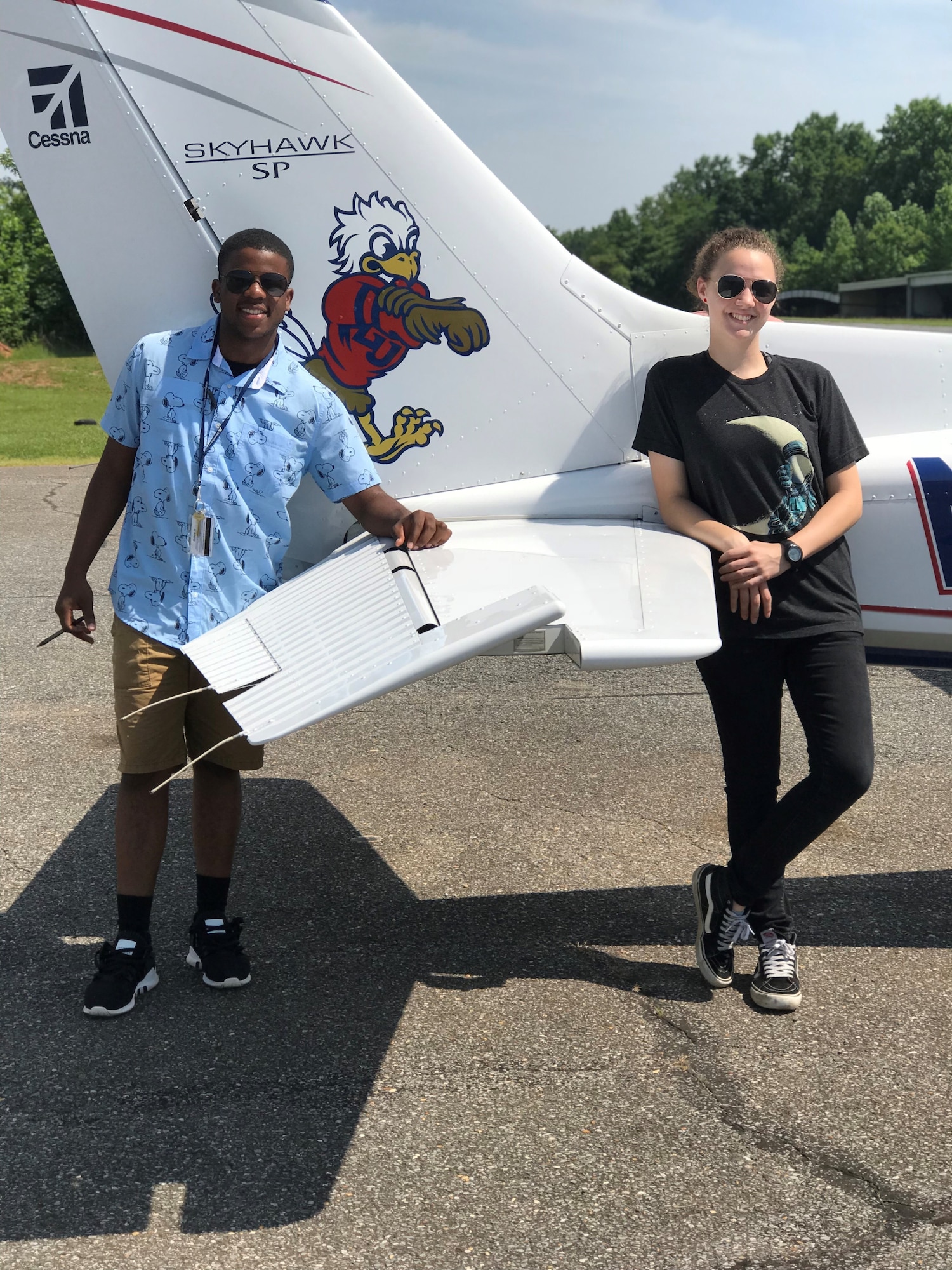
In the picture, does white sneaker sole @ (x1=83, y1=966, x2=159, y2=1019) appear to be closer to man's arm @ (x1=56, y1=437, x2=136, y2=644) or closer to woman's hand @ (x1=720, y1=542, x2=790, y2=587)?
man's arm @ (x1=56, y1=437, x2=136, y2=644)

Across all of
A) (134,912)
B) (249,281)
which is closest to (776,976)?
(134,912)

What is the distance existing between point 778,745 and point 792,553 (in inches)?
22.0

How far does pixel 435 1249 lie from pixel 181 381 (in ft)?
6.55

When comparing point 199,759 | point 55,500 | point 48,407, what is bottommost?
point 55,500

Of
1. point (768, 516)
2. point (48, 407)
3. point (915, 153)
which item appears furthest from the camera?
point (915, 153)

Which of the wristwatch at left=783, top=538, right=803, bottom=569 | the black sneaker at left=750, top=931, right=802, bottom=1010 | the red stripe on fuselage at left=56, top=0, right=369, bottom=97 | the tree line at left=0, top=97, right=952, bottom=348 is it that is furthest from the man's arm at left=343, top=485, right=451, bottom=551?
the tree line at left=0, top=97, right=952, bottom=348

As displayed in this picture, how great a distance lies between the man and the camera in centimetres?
280

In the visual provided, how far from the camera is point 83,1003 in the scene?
10.1ft

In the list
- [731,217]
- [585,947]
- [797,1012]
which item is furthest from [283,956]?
[731,217]

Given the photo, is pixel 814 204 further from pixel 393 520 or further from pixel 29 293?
pixel 393 520

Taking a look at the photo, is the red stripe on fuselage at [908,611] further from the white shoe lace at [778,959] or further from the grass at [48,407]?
the grass at [48,407]

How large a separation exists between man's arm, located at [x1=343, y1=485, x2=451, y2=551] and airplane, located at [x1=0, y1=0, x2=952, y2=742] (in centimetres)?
5

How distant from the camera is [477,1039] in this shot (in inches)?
117

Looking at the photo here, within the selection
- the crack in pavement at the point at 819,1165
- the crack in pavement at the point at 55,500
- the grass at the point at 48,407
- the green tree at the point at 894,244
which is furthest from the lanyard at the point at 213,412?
the green tree at the point at 894,244
